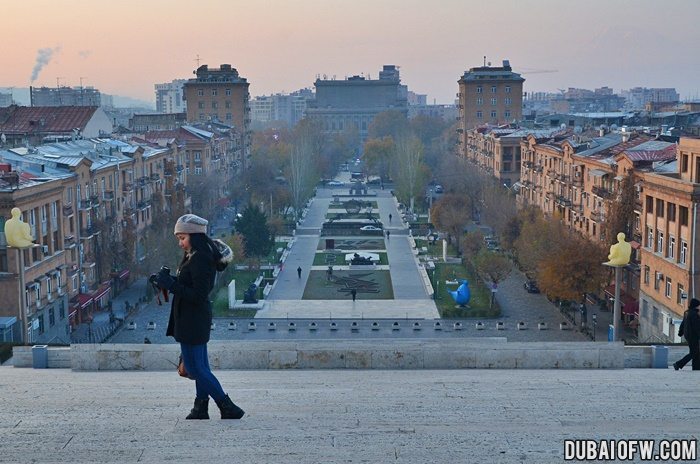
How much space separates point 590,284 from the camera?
3016cm

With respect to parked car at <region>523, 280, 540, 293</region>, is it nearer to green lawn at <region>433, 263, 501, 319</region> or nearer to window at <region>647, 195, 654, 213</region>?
green lawn at <region>433, 263, 501, 319</region>

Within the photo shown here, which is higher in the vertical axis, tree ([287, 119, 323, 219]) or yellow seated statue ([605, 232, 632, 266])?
yellow seated statue ([605, 232, 632, 266])

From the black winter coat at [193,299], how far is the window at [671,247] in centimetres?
2049

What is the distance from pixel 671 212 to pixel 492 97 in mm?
60027

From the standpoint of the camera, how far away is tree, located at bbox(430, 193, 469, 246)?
152ft

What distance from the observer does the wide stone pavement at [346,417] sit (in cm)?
673

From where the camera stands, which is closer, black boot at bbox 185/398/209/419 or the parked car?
black boot at bbox 185/398/209/419

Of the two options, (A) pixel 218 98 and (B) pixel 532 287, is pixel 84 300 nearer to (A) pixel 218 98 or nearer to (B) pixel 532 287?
(B) pixel 532 287

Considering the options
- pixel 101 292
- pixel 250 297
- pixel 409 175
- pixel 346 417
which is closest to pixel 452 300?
pixel 250 297

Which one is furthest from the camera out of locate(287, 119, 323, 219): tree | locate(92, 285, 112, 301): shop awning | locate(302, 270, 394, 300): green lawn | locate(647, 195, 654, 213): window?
locate(287, 119, 323, 219): tree

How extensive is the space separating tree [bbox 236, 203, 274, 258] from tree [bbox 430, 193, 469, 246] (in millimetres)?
9404

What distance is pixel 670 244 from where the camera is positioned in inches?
1014

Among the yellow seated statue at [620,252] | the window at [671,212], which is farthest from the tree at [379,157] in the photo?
the yellow seated statue at [620,252]

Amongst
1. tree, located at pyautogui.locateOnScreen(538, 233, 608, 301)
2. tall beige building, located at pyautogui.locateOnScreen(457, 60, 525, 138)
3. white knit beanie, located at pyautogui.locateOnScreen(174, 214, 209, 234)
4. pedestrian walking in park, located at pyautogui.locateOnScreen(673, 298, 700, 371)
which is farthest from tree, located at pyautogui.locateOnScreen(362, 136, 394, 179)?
white knit beanie, located at pyautogui.locateOnScreen(174, 214, 209, 234)
